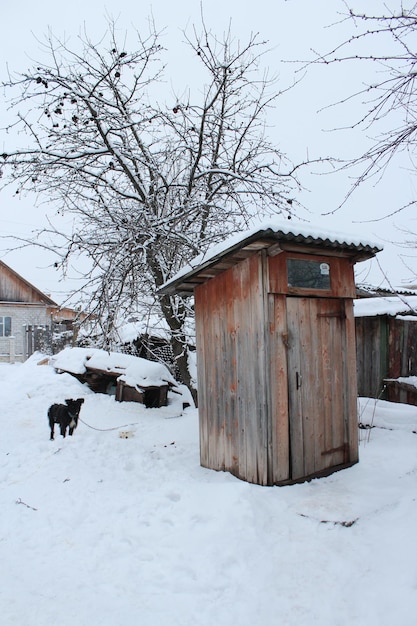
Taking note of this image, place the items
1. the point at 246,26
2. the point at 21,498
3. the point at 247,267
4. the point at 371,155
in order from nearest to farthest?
the point at 371,155, the point at 21,498, the point at 247,267, the point at 246,26

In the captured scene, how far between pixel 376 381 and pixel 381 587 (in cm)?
492

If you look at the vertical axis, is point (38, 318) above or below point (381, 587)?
above

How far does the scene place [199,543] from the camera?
3.19 meters

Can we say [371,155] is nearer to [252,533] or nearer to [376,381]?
[252,533]

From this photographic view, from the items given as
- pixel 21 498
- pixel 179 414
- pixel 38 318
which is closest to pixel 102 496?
pixel 21 498

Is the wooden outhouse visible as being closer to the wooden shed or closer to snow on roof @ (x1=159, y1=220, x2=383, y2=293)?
snow on roof @ (x1=159, y1=220, x2=383, y2=293)

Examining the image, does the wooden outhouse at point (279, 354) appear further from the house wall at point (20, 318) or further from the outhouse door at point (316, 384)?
the house wall at point (20, 318)

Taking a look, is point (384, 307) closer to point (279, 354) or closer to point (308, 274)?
point (308, 274)

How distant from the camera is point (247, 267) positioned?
4.41m

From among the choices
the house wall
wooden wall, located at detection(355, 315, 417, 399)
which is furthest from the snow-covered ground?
the house wall

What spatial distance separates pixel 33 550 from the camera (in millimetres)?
3172

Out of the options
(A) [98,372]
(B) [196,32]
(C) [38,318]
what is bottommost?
(A) [98,372]

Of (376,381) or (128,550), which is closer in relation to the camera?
(128,550)

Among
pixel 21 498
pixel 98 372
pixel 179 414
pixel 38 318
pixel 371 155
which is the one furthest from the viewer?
pixel 38 318
